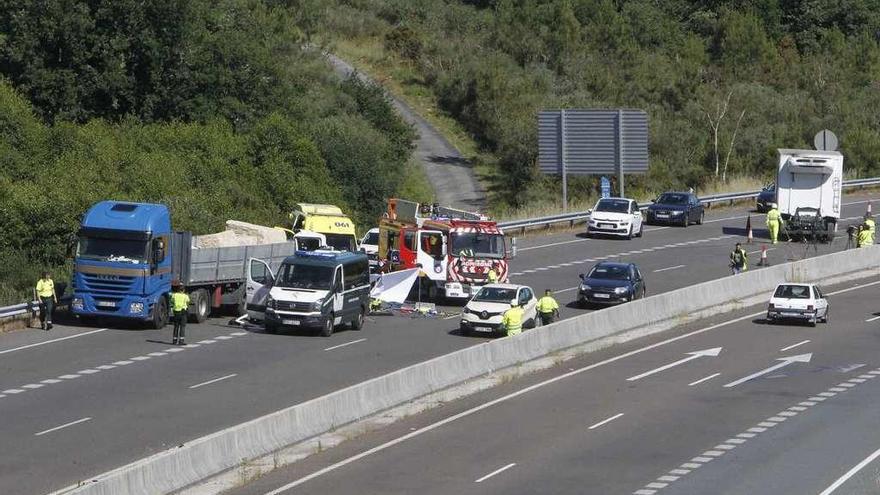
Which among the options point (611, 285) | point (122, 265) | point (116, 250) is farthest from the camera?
point (611, 285)

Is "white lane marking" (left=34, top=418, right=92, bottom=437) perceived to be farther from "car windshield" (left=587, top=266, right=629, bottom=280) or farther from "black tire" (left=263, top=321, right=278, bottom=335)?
"car windshield" (left=587, top=266, right=629, bottom=280)

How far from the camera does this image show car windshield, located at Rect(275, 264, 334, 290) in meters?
37.5

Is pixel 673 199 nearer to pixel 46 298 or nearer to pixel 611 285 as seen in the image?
pixel 611 285

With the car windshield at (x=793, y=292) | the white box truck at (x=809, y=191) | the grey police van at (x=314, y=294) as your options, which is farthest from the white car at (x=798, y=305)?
the white box truck at (x=809, y=191)

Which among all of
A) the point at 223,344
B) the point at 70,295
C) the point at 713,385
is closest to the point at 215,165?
the point at 70,295

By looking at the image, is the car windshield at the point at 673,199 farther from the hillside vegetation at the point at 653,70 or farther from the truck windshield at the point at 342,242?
the truck windshield at the point at 342,242

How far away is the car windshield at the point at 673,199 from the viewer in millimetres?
63562

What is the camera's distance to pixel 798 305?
40.9 m

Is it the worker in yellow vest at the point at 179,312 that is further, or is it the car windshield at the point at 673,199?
the car windshield at the point at 673,199

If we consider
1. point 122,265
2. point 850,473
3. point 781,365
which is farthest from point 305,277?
point 850,473

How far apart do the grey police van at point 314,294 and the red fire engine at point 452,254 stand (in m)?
4.30

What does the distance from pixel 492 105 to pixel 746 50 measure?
24.0 meters

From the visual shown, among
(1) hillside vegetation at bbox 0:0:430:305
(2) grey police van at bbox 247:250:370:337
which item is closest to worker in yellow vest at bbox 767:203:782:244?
(1) hillside vegetation at bbox 0:0:430:305

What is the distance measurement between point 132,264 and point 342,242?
447 inches
